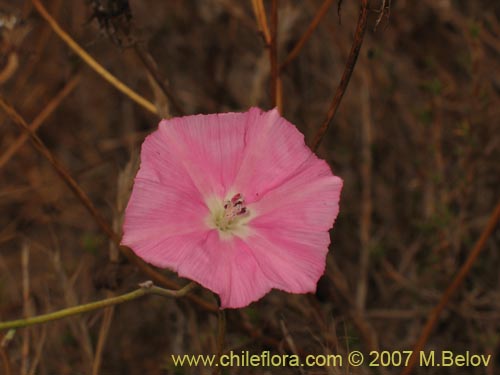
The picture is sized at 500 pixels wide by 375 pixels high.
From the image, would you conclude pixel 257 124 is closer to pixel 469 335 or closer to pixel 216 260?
pixel 216 260

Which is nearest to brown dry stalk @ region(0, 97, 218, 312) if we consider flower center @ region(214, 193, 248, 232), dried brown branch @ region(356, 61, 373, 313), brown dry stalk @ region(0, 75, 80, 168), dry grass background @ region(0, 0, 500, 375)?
dry grass background @ region(0, 0, 500, 375)

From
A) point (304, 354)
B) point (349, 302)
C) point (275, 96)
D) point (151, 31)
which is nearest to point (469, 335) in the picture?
point (349, 302)

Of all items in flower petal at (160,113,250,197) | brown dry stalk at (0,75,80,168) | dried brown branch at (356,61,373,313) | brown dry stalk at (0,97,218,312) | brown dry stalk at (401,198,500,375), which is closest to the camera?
flower petal at (160,113,250,197)

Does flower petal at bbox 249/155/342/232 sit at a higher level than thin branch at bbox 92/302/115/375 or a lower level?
higher

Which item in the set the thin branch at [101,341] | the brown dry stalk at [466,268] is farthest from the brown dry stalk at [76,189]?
the brown dry stalk at [466,268]

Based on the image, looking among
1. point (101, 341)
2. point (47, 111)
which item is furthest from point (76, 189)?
point (47, 111)

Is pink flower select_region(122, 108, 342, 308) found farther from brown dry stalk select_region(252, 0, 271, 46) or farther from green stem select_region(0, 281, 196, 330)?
brown dry stalk select_region(252, 0, 271, 46)
